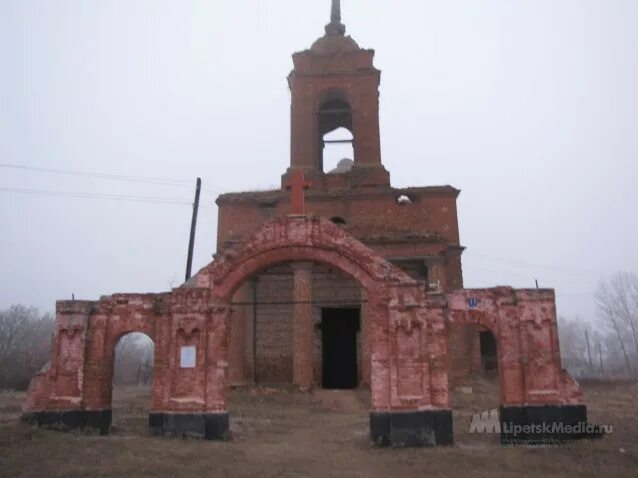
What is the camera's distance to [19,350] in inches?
1598

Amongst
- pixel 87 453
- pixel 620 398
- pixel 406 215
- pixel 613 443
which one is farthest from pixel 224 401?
pixel 620 398

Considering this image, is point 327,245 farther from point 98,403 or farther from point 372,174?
point 372,174

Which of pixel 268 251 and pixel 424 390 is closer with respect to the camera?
pixel 424 390

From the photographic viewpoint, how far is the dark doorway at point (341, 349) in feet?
76.0

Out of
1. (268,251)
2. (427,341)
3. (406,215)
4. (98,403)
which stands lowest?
(98,403)

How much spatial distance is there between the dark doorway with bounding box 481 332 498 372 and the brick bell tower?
9.88 meters

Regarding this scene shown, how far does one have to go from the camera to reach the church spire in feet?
85.6

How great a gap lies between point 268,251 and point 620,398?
727 inches

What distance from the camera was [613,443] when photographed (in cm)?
1104

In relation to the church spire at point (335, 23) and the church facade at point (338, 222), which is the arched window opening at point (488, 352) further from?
the church spire at point (335, 23)

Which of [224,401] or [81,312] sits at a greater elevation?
[81,312]

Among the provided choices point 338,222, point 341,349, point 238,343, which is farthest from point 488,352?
point 238,343

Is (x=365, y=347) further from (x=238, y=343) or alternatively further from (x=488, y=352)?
(x=488, y=352)

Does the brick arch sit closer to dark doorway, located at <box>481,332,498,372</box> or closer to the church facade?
the church facade
